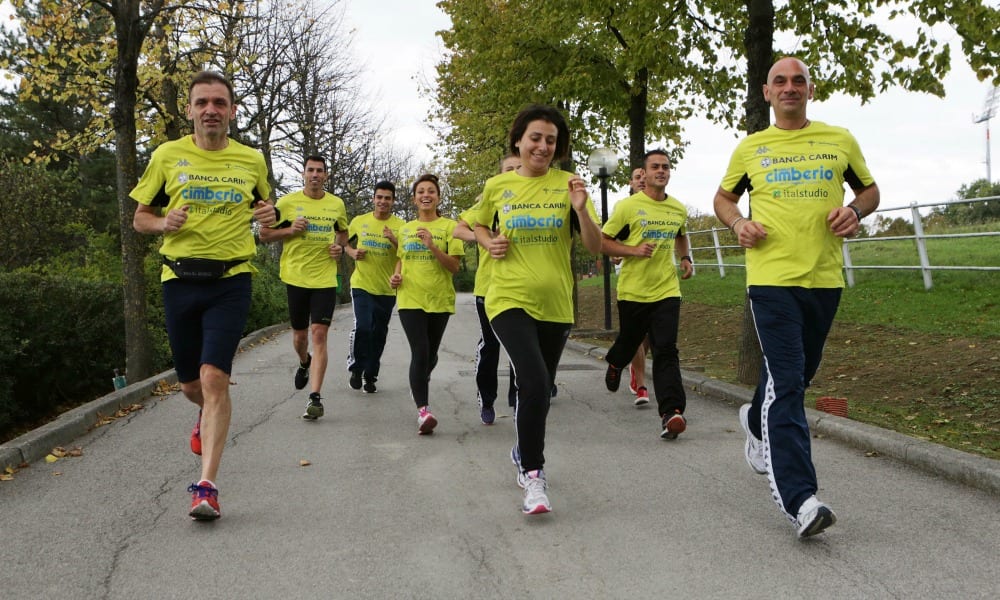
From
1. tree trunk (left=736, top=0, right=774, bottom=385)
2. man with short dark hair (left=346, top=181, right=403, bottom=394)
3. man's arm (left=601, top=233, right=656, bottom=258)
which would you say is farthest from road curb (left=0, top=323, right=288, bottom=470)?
tree trunk (left=736, top=0, right=774, bottom=385)

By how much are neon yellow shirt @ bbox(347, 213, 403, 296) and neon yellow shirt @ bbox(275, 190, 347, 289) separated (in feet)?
1.48

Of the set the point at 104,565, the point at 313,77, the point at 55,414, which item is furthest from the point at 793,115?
the point at 313,77

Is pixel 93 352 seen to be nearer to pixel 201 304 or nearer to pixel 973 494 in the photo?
pixel 201 304

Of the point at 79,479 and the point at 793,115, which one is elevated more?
→ the point at 793,115

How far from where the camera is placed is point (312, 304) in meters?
7.84

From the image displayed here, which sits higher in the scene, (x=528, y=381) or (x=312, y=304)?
(x=312, y=304)

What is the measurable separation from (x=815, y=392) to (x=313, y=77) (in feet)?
78.2

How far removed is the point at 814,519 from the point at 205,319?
127 inches

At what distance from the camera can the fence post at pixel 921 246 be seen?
43.4ft

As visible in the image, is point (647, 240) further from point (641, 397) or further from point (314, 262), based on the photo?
point (314, 262)

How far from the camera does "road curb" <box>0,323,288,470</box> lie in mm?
5773

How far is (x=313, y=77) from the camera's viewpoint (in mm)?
28609

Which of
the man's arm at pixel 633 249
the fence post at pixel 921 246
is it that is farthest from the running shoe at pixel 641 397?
the fence post at pixel 921 246

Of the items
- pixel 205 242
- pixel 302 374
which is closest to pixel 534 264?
pixel 205 242
